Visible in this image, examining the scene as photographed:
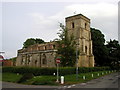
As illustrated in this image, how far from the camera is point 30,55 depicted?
62156 mm

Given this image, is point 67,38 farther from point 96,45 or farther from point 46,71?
point 96,45

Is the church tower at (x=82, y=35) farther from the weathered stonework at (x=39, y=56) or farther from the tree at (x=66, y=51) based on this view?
→ the tree at (x=66, y=51)

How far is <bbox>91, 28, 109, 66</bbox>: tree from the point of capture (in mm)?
59062

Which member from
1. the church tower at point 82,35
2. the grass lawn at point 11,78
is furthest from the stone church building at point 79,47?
the grass lawn at point 11,78

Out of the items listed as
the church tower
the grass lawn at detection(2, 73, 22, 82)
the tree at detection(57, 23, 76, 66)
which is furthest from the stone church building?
the grass lawn at detection(2, 73, 22, 82)

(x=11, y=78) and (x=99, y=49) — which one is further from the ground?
(x=99, y=49)

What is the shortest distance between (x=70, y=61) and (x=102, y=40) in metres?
32.2

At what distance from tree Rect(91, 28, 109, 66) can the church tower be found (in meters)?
6.75

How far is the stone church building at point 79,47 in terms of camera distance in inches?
1964

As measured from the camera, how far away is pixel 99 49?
197 ft

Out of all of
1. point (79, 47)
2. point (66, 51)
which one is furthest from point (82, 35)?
point (66, 51)

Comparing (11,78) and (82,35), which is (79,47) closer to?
(82,35)

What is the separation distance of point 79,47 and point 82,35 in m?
7.16

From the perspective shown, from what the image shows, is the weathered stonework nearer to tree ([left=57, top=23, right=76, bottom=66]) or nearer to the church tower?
the church tower
